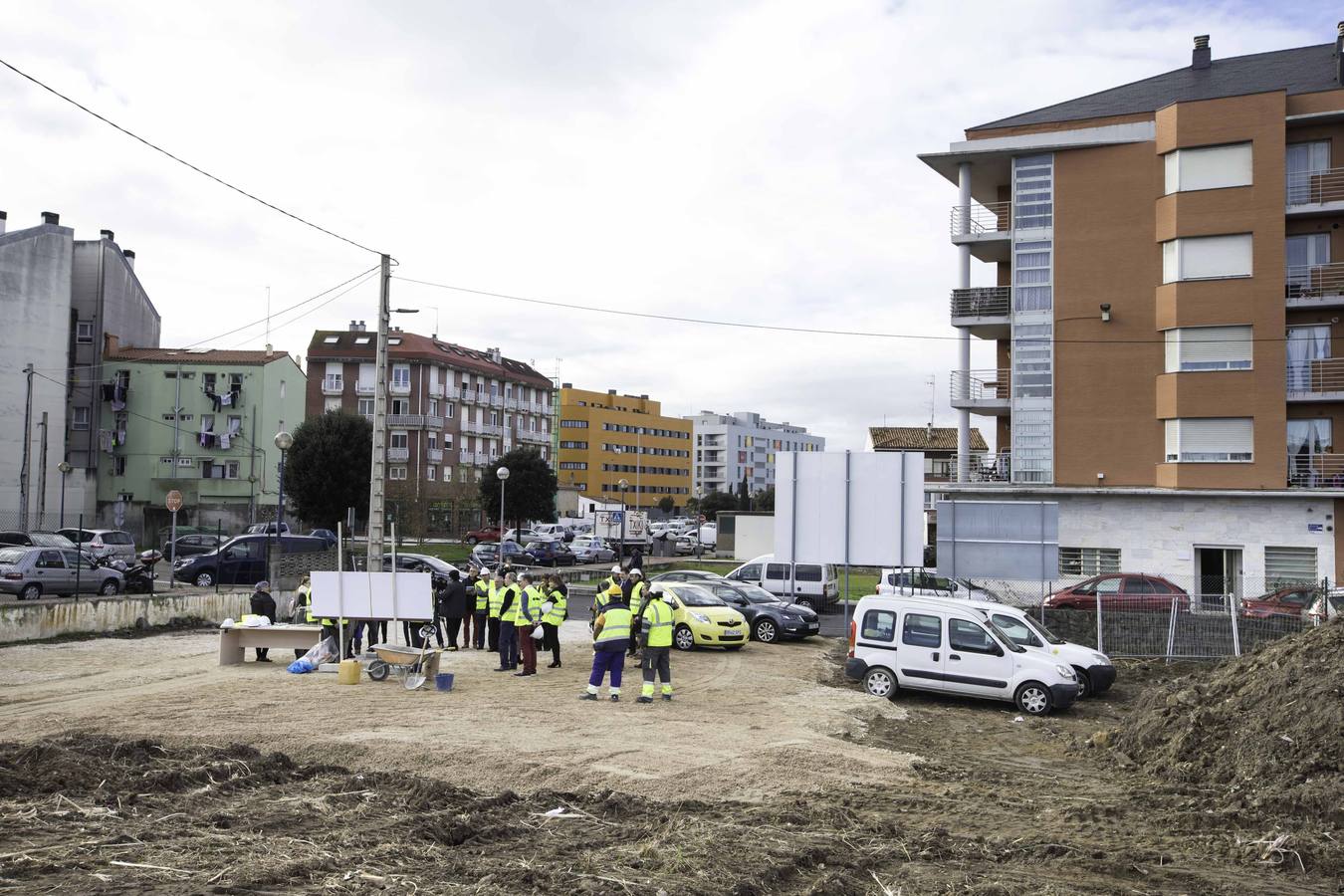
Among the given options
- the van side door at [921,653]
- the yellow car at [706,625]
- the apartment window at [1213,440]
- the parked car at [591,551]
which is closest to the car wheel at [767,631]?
the yellow car at [706,625]

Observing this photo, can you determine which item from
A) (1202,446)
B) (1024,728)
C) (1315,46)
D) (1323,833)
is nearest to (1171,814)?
(1323,833)

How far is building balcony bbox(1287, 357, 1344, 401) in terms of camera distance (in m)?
31.7

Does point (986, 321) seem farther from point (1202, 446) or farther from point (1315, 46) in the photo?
point (1315, 46)

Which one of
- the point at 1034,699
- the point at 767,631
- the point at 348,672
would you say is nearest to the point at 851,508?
the point at 767,631

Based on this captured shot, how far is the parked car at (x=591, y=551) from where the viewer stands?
54344 mm

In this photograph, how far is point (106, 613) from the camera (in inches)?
880

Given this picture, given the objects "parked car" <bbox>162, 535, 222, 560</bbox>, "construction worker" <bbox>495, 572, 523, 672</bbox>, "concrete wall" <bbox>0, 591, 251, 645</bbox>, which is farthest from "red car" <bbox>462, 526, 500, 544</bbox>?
"construction worker" <bbox>495, 572, 523, 672</bbox>

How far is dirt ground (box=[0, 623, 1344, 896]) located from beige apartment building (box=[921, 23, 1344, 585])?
65.9ft

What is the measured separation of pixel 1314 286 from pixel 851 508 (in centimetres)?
1995

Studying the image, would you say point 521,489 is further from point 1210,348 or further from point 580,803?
point 580,803

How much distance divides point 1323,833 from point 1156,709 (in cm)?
417

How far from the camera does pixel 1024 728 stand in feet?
47.6

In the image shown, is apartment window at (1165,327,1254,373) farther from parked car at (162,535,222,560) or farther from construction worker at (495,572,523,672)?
parked car at (162,535,222,560)

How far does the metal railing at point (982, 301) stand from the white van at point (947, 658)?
2148 cm
